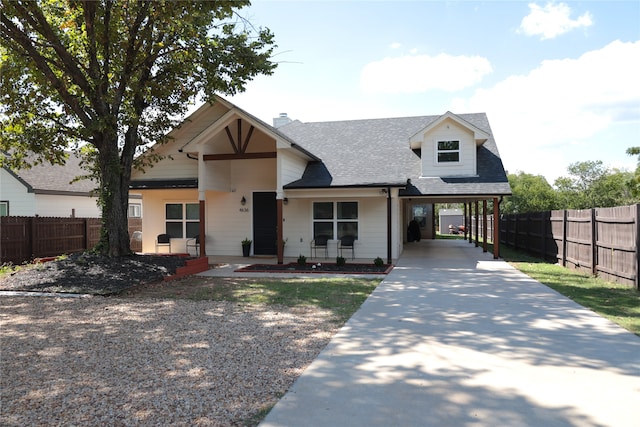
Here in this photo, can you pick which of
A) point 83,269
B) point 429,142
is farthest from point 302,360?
point 429,142

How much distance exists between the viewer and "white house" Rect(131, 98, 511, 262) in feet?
49.9

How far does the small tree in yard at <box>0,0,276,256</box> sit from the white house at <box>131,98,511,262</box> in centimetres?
216

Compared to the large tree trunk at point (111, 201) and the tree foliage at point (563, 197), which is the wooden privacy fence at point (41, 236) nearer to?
the large tree trunk at point (111, 201)

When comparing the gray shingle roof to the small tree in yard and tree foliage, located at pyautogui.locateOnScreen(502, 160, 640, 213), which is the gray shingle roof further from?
tree foliage, located at pyautogui.locateOnScreen(502, 160, 640, 213)

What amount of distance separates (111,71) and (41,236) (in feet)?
21.8

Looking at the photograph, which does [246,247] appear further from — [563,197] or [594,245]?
[563,197]

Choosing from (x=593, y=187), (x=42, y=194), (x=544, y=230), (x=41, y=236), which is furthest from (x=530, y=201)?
(x=41, y=236)

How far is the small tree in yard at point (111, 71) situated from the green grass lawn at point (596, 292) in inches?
370

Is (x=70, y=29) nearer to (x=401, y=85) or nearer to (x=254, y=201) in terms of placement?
(x=254, y=201)

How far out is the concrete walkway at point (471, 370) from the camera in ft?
12.3

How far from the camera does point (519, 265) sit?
14.4 meters

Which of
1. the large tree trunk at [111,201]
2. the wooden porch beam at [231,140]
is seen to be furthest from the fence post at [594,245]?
the large tree trunk at [111,201]

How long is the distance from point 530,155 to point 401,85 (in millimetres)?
59838

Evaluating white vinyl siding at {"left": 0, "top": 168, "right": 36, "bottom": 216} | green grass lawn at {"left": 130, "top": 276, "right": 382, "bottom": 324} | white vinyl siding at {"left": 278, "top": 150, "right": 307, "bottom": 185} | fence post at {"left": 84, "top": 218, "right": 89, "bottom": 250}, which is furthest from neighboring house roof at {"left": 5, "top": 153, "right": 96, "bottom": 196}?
green grass lawn at {"left": 130, "top": 276, "right": 382, "bottom": 324}
